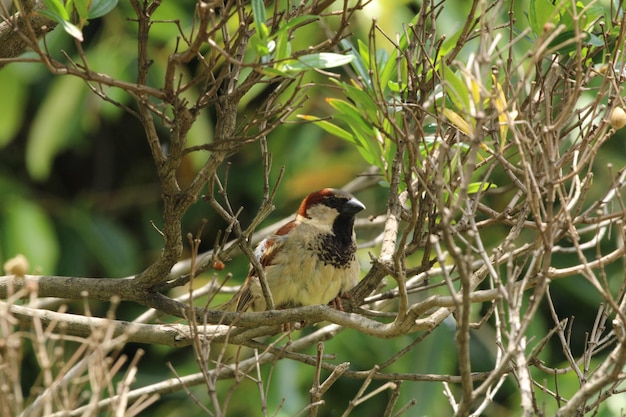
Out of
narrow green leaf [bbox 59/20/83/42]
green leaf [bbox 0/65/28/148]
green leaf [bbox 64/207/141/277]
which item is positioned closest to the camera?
narrow green leaf [bbox 59/20/83/42]

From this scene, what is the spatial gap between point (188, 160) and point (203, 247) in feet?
2.43

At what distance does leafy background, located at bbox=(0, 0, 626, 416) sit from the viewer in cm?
473

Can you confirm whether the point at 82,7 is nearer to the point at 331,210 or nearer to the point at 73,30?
the point at 73,30

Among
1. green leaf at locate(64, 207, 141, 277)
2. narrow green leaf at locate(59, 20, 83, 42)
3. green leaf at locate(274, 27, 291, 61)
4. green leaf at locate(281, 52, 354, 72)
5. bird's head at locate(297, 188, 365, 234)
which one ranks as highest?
narrow green leaf at locate(59, 20, 83, 42)

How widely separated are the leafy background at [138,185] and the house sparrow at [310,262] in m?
0.92

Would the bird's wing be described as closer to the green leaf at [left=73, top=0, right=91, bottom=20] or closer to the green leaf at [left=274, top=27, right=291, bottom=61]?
the green leaf at [left=274, top=27, right=291, bottom=61]

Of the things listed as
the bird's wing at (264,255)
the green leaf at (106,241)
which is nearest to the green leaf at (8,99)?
the green leaf at (106,241)

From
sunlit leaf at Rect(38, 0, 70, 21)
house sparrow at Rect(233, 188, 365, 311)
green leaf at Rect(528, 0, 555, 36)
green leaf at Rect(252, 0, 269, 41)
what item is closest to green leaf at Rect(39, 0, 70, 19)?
sunlit leaf at Rect(38, 0, 70, 21)

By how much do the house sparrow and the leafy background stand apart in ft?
3.03

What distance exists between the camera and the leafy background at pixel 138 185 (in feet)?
15.5

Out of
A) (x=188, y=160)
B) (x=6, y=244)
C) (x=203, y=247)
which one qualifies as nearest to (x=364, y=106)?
(x=6, y=244)

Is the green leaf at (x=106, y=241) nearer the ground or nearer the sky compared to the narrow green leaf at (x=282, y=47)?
nearer the ground

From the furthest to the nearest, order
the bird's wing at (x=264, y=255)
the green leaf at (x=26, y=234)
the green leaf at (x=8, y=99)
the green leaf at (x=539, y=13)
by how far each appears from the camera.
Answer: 1. the green leaf at (x=8, y=99)
2. the green leaf at (x=26, y=234)
3. the bird's wing at (x=264, y=255)
4. the green leaf at (x=539, y=13)

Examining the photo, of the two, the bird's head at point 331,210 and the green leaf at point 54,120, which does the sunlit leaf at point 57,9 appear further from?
the green leaf at point 54,120
